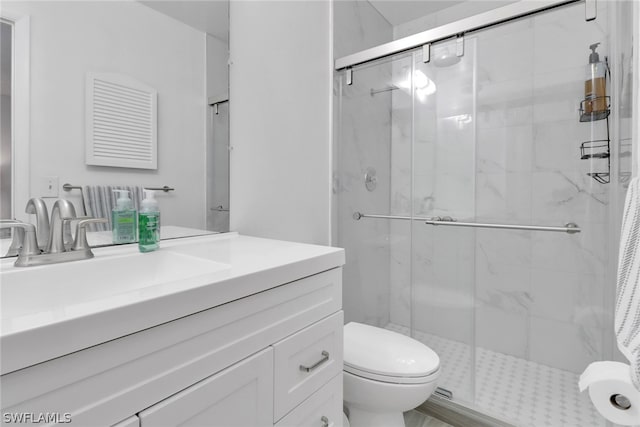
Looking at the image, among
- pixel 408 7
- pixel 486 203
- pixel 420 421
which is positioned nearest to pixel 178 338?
pixel 420 421

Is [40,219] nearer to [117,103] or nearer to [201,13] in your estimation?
[117,103]

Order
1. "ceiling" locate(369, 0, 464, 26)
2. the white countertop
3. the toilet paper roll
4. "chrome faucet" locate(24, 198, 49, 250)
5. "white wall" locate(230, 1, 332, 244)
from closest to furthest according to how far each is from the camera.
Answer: the white countertop
the toilet paper roll
"chrome faucet" locate(24, 198, 49, 250)
"white wall" locate(230, 1, 332, 244)
"ceiling" locate(369, 0, 464, 26)

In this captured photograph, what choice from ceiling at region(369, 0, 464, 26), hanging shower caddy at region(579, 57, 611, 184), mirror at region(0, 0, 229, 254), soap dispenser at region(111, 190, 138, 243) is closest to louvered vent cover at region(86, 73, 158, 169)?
mirror at region(0, 0, 229, 254)

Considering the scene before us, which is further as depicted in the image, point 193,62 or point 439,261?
point 439,261

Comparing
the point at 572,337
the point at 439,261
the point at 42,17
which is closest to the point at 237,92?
the point at 42,17

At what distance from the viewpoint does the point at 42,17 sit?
841 mm

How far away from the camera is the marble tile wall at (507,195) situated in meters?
1.68

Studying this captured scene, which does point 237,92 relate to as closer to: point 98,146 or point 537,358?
point 98,146

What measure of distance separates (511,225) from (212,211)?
1485 mm

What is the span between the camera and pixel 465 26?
4.59 feet

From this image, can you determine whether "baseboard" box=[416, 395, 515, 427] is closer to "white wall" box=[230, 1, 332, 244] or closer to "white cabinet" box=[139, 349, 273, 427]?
"white wall" box=[230, 1, 332, 244]

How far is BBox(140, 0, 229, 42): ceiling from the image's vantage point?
3.50ft

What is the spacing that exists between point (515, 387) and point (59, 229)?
2.01 metres

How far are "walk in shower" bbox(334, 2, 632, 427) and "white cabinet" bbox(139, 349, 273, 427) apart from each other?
47.5 inches
